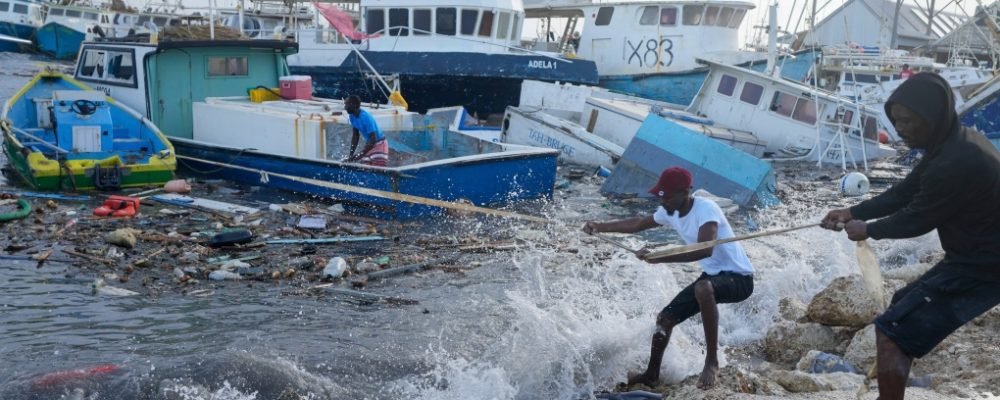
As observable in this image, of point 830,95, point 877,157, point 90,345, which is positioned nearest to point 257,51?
point 90,345

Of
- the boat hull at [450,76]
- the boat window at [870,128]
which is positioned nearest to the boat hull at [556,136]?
the boat hull at [450,76]

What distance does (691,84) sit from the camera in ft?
72.9

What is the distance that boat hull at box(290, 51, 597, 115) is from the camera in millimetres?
20141

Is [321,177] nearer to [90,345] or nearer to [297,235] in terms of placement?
[297,235]

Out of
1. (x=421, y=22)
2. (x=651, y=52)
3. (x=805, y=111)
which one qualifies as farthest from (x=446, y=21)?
(x=805, y=111)

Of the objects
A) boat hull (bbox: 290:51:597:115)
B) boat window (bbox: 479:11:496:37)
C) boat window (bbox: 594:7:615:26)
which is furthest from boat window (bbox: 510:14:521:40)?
boat window (bbox: 594:7:615:26)

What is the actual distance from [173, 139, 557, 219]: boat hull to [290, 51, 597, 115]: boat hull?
6.54 meters

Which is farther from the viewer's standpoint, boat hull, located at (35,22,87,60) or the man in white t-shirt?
boat hull, located at (35,22,87,60)

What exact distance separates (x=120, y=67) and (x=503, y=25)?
31.0 feet

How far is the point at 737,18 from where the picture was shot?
952 inches

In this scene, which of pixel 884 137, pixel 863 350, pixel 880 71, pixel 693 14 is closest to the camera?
pixel 863 350

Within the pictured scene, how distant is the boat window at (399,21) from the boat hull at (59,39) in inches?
Result: 1144

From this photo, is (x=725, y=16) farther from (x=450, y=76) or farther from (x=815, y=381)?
(x=815, y=381)

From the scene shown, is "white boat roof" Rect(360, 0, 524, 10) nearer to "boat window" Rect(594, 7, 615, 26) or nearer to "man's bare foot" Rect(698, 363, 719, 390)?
"boat window" Rect(594, 7, 615, 26)
